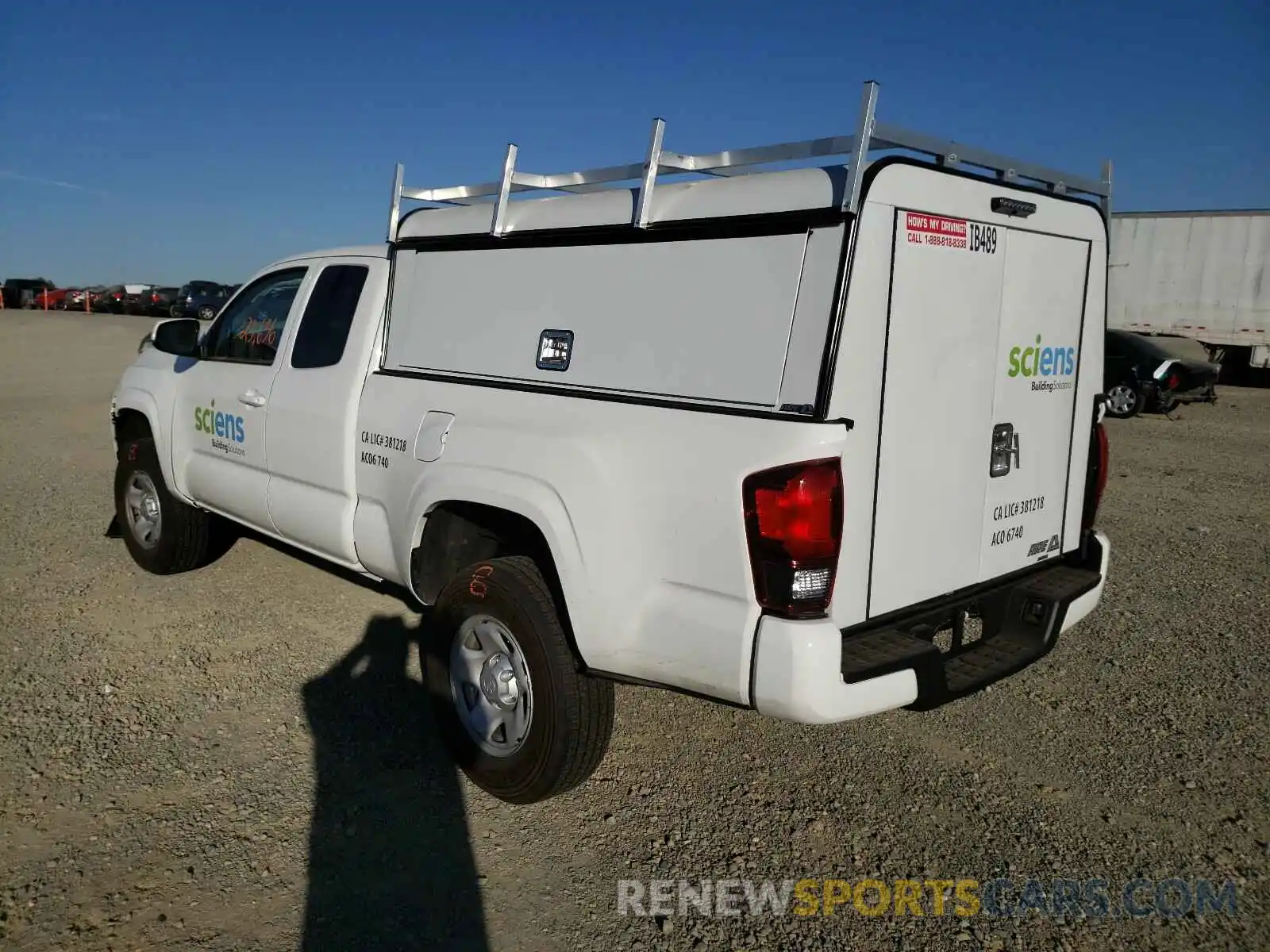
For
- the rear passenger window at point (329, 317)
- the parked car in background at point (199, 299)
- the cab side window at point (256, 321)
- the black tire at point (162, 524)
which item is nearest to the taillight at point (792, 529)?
the rear passenger window at point (329, 317)

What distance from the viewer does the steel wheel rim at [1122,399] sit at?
1580 cm

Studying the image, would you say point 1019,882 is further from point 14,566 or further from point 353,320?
point 14,566

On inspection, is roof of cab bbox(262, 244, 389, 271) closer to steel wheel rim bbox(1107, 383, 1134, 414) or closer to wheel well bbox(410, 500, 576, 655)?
wheel well bbox(410, 500, 576, 655)

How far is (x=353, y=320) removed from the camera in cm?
435

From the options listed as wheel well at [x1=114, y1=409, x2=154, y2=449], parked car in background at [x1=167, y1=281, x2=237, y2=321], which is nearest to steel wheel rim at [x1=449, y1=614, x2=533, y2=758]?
wheel well at [x1=114, y1=409, x2=154, y2=449]

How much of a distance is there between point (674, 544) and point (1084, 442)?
2079 mm

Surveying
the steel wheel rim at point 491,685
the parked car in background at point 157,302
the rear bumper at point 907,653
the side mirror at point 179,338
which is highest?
the parked car in background at point 157,302

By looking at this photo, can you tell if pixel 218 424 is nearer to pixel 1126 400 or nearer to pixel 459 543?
pixel 459 543

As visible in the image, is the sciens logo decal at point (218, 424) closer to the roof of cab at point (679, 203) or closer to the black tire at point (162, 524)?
the black tire at point (162, 524)

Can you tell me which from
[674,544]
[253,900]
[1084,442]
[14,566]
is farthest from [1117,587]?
[14,566]

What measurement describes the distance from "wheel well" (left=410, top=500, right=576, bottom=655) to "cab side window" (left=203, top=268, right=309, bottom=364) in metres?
1.63

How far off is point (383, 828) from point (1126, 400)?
51.4ft

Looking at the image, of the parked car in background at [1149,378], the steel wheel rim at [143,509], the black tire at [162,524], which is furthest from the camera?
the parked car in background at [1149,378]
